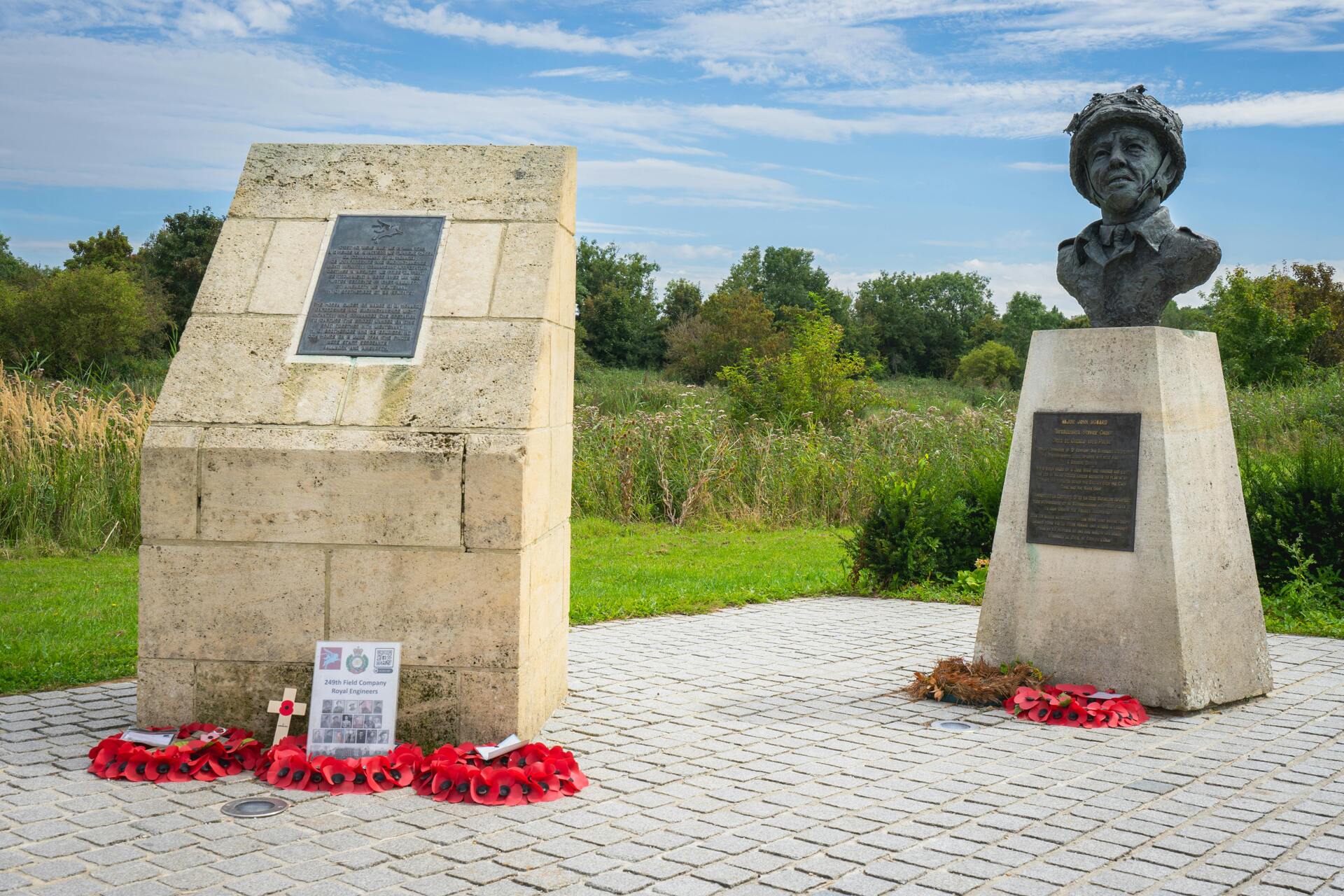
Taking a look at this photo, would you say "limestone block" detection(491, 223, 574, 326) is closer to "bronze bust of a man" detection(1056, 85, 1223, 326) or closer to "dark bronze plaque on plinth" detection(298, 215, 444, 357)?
"dark bronze plaque on plinth" detection(298, 215, 444, 357)

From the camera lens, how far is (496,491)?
15.5 ft

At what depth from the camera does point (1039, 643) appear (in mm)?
6184

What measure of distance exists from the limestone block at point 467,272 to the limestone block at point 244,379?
0.54 metres

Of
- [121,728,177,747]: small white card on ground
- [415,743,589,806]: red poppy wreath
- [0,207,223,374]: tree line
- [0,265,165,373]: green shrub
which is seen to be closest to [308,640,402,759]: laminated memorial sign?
[415,743,589,806]: red poppy wreath

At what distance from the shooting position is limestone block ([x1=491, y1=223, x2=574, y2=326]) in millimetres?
5105

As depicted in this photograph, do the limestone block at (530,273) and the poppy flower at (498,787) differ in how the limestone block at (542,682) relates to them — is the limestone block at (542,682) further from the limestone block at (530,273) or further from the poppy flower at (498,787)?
the limestone block at (530,273)

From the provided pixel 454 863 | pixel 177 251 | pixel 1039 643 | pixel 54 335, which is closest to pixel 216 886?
pixel 454 863

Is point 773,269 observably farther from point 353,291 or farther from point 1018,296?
point 353,291

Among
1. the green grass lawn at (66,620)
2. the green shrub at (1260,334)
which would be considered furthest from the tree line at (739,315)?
the green grass lawn at (66,620)

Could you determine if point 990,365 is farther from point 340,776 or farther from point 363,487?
point 340,776

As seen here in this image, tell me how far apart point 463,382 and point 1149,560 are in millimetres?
3546

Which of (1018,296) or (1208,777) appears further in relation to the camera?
(1018,296)

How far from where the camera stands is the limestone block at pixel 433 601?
4.78 metres

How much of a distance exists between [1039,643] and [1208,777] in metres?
1.45
